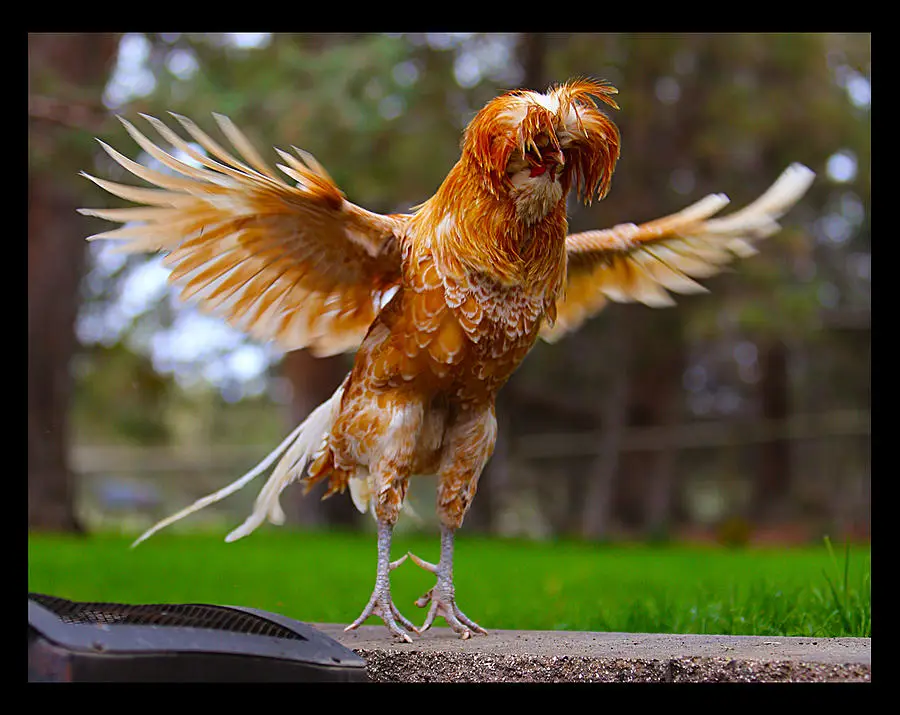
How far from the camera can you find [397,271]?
4.23m

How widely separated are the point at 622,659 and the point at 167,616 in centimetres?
157

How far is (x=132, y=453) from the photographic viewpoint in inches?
846

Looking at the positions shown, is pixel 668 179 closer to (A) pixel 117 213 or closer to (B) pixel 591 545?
(B) pixel 591 545

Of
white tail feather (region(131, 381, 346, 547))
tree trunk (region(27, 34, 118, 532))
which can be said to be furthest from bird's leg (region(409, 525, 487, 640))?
tree trunk (region(27, 34, 118, 532))

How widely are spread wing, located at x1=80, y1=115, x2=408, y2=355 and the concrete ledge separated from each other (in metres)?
1.49

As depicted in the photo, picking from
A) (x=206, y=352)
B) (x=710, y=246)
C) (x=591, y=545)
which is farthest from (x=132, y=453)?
(x=710, y=246)

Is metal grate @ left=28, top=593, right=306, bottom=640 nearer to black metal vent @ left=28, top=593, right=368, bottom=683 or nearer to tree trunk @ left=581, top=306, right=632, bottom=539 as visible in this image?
black metal vent @ left=28, top=593, right=368, bottom=683

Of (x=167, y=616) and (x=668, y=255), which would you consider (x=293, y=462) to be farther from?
(x=668, y=255)

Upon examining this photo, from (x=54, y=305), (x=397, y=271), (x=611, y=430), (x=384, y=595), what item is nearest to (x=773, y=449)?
(x=611, y=430)

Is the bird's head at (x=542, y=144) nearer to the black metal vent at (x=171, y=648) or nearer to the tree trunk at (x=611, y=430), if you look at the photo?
the black metal vent at (x=171, y=648)

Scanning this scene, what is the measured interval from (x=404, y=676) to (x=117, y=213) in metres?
2.02

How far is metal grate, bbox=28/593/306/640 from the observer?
308 cm

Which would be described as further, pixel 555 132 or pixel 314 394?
pixel 314 394

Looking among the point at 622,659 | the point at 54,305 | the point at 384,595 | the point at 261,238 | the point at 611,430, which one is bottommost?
the point at 622,659
